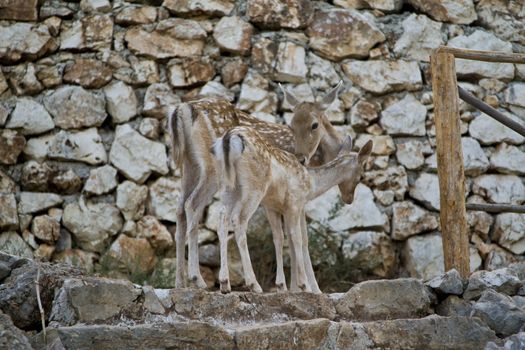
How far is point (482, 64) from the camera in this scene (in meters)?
10.2

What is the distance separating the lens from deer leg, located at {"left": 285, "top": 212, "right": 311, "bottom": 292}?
6.70 metres

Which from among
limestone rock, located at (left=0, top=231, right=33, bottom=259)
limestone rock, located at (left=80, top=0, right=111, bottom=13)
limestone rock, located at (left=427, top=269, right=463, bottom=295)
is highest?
limestone rock, located at (left=80, top=0, right=111, bottom=13)

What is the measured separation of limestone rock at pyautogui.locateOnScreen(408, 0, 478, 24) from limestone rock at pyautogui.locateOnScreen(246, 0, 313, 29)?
131cm

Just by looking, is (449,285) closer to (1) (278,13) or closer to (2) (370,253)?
(2) (370,253)

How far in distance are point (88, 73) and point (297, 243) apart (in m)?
3.78

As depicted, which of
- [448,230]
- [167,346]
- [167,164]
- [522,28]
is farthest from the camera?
[522,28]

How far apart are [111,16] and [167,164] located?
176cm

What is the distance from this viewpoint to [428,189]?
972 centimetres

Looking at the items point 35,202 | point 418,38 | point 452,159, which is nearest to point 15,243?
point 35,202

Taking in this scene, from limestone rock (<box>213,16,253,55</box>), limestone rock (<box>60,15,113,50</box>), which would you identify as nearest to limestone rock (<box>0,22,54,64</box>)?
limestone rock (<box>60,15,113,50</box>)

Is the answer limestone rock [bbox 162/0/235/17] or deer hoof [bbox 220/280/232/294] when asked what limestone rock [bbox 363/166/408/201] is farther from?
deer hoof [bbox 220/280/232/294]

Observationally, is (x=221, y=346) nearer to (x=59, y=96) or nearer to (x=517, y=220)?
(x=59, y=96)

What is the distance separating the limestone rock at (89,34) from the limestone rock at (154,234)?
1969 mm

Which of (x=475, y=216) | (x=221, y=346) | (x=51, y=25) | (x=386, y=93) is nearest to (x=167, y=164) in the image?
(x=51, y=25)
